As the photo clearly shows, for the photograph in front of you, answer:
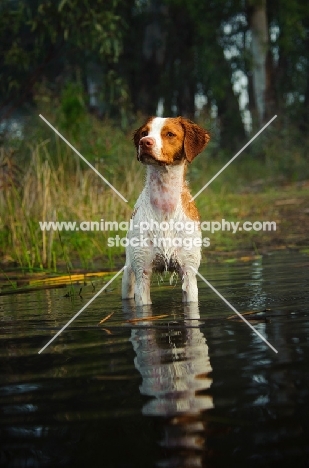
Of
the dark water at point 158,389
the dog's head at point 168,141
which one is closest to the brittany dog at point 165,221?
the dog's head at point 168,141

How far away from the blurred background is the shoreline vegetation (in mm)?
36

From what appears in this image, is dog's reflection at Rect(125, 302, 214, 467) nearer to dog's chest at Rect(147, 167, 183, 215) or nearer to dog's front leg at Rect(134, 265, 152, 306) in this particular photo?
dog's front leg at Rect(134, 265, 152, 306)

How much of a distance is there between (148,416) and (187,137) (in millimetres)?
3565

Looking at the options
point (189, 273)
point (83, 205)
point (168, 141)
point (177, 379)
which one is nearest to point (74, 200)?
point (83, 205)

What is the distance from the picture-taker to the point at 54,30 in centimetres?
1606

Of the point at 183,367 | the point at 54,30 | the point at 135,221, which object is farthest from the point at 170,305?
the point at 54,30

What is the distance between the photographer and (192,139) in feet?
20.7

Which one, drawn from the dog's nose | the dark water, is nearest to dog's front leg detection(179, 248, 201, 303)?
the dark water

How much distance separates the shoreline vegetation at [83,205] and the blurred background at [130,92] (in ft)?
0.12

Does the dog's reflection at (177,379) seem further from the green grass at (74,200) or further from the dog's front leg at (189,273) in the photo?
the green grass at (74,200)

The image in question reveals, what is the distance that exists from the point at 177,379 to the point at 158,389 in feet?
0.60

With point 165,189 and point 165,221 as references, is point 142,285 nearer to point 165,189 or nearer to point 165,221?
point 165,221

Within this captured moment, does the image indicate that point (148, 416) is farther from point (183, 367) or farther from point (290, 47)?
point (290, 47)

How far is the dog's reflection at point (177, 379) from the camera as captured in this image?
8.85 ft
